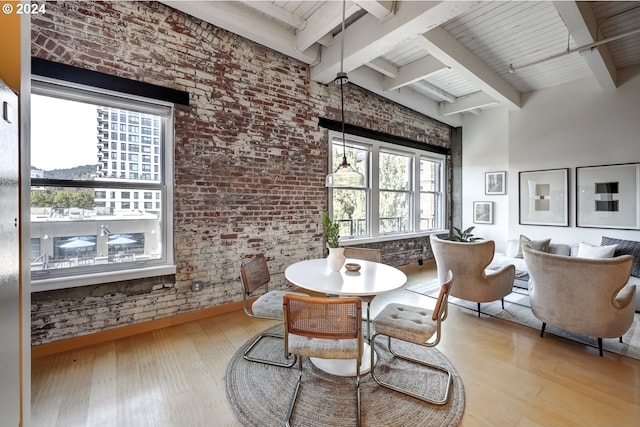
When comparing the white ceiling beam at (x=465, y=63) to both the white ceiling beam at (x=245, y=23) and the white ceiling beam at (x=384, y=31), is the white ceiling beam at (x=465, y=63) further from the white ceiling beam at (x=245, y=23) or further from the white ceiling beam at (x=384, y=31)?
the white ceiling beam at (x=245, y=23)

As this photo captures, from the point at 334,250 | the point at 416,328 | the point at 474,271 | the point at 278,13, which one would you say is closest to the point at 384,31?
the point at 278,13

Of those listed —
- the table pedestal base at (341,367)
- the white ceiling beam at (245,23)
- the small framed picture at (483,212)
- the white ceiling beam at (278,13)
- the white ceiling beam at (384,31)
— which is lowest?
the table pedestal base at (341,367)

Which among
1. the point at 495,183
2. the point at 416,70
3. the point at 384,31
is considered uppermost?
the point at 416,70

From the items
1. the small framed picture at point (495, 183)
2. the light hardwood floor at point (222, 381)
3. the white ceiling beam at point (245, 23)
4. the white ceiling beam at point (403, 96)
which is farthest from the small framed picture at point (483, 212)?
the white ceiling beam at point (245, 23)

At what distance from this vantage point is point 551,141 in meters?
5.09

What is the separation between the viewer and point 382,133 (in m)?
5.12

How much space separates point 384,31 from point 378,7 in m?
0.27

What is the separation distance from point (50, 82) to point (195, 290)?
242cm

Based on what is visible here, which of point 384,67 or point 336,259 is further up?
point 384,67

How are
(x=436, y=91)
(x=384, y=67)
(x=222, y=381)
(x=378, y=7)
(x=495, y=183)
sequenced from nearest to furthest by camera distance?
1. (x=222, y=381)
2. (x=378, y=7)
3. (x=384, y=67)
4. (x=436, y=91)
5. (x=495, y=183)

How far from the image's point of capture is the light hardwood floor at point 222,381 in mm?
1776

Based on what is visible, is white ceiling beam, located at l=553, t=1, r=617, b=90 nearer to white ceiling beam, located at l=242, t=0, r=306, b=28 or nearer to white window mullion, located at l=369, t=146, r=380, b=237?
white ceiling beam, located at l=242, t=0, r=306, b=28

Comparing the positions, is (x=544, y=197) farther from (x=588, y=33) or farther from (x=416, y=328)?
(x=416, y=328)

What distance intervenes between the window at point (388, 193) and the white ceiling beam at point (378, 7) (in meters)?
1.77
